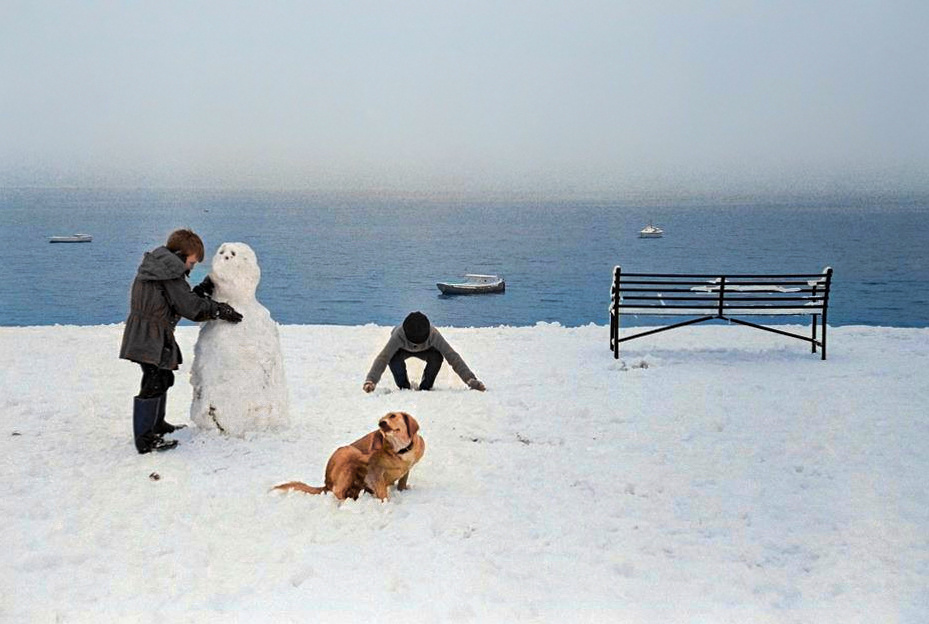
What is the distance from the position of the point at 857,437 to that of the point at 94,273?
68.8 m

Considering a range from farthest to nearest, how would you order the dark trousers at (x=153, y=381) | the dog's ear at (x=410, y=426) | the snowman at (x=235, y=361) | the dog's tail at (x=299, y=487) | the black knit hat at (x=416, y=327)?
the black knit hat at (x=416, y=327) < the snowman at (x=235, y=361) < the dark trousers at (x=153, y=381) < the dog's tail at (x=299, y=487) < the dog's ear at (x=410, y=426)

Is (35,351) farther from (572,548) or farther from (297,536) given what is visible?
(572,548)

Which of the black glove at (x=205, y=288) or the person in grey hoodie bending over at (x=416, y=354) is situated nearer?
the black glove at (x=205, y=288)

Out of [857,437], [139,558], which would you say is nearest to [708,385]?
[857,437]

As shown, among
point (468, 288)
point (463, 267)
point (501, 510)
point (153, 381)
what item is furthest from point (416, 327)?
point (463, 267)

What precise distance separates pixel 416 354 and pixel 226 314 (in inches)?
105

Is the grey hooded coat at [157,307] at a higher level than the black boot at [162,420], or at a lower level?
higher

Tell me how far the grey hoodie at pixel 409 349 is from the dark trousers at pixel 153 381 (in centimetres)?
260

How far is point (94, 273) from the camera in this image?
221ft

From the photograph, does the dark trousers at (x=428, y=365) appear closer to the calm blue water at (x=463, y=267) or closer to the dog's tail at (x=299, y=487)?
the dog's tail at (x=299, y=487)

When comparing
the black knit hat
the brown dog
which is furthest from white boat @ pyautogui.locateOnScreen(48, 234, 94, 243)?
the brown dog

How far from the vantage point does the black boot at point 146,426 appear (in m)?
6.46

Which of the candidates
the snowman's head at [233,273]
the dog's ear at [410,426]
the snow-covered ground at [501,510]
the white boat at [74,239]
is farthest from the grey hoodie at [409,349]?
the white boat at [74,239]

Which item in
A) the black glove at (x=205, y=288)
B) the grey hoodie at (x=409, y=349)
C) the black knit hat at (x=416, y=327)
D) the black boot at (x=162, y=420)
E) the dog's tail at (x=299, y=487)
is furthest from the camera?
the grey hoodie at (x=409, y=349)
